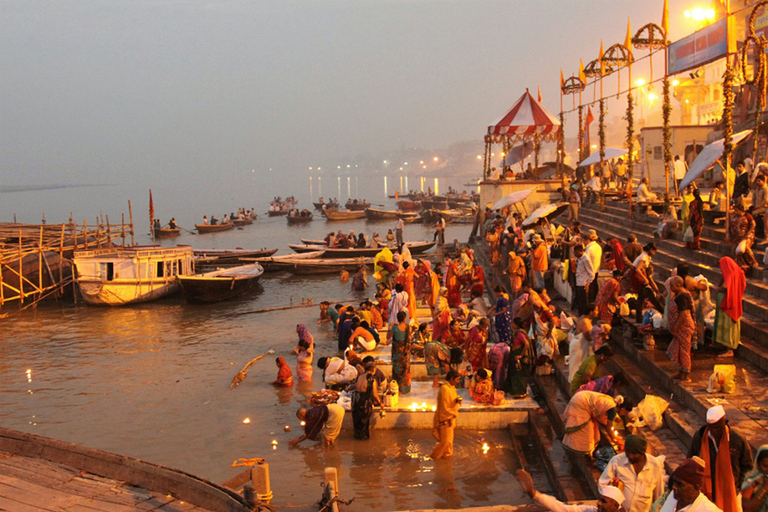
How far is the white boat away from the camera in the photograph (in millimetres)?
20156

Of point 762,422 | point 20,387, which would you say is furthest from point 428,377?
point 20,387

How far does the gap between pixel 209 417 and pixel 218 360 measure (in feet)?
12.2

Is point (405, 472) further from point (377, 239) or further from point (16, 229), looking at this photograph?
point (377, 239)

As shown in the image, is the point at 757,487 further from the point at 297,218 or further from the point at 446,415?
the point at 297,218

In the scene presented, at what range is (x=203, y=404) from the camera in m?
10.7

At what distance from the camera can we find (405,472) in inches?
296

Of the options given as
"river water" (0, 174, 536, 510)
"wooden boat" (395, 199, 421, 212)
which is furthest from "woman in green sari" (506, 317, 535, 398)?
"wooden boat" (395, 199, 421, 212)

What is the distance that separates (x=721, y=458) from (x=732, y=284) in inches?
115

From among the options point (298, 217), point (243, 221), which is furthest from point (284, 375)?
point (298, 217)

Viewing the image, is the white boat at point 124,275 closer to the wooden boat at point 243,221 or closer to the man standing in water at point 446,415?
the man standing in water at point 446,415

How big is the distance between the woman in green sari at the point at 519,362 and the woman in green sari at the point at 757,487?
4.12 meters

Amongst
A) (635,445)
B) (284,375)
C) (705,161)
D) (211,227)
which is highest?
(705,161)

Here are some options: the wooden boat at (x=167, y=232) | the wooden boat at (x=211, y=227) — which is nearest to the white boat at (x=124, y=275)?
the wooden boat at (x=167, y=232)

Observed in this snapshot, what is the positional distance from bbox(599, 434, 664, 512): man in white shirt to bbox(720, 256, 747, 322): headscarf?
9.75 ft
